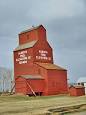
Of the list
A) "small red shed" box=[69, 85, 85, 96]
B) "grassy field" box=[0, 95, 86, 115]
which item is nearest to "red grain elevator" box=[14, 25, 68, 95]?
Result: "small red shed" box=[69, 85, 85, 96]

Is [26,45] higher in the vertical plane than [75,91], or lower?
higher

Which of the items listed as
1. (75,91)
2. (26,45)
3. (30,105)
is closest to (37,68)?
(26,45)

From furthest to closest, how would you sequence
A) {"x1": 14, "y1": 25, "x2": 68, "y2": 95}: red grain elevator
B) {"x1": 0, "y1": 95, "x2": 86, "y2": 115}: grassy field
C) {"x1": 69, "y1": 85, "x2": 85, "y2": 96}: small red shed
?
{"x1": 69, "y1": 85, "x2": 85, "y2": 96}: small red shed
{"x1": 14, "y1": 25, "x2": 68, "y2": 95}: red grain elevator
{"x1": 0, "y1": 95, "x2": 86, "y2": 115}: grassy field

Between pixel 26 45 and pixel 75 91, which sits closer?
pixel 75 91

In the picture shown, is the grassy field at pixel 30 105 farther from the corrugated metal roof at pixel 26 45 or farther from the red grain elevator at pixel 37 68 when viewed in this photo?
the corrugated metal roof at pixel 26 45

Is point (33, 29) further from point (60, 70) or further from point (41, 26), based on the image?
point (60, 70)

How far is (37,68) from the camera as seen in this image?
6956 centimetres

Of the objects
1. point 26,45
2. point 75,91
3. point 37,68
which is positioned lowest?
point 75,91

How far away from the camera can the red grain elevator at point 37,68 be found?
66.3 metres

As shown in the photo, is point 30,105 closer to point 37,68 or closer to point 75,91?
point 75,91

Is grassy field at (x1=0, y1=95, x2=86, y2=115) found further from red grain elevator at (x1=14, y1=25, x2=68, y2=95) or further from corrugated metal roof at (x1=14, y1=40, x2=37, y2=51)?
corrugated metal roof at (x1=14, y1=40, x2=37, y2=51)

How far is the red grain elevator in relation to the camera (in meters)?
66.3

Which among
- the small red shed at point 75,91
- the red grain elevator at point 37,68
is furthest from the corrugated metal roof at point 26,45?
the small red shed at point 75,91

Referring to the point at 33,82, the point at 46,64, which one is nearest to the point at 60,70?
the point at 46,64
